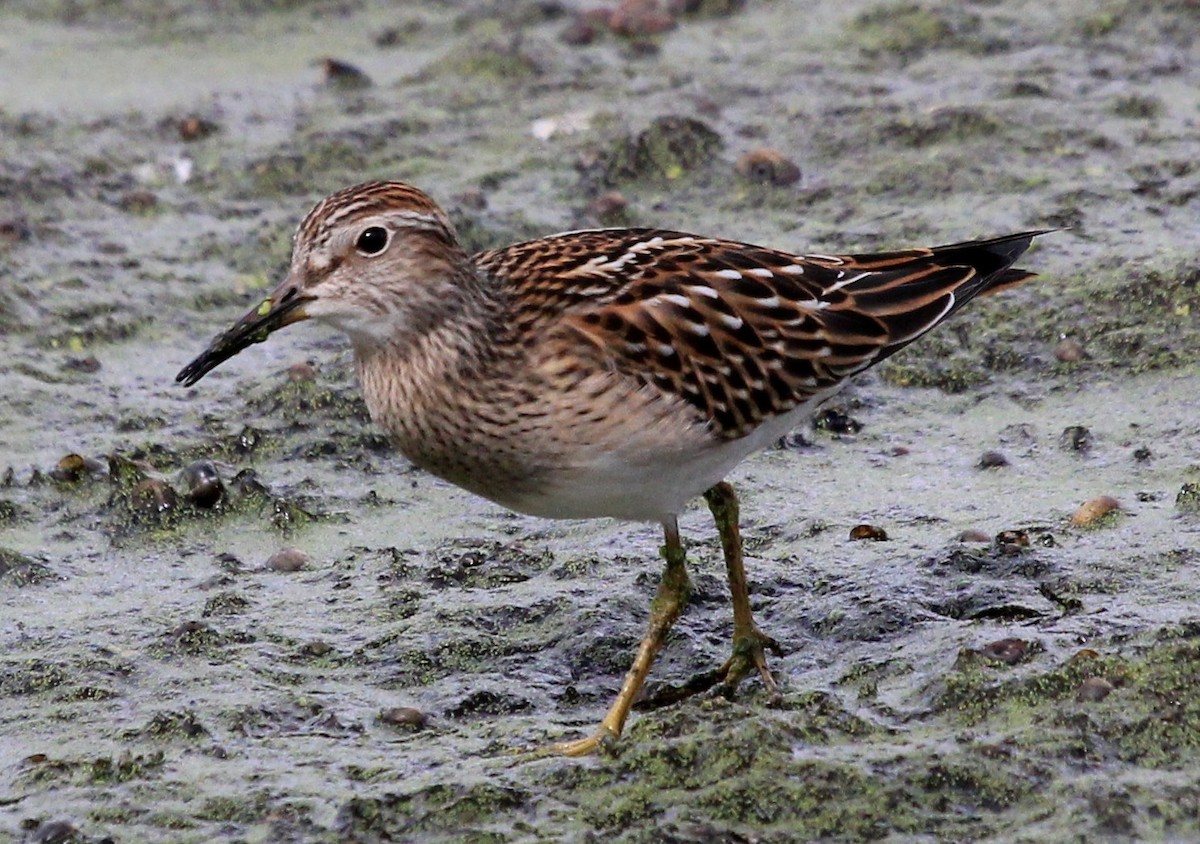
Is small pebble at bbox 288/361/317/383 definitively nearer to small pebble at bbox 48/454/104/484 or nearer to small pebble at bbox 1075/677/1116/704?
small pebble at bbox 48/454/104/484

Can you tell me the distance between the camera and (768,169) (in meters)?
11.1

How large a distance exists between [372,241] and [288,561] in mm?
1956

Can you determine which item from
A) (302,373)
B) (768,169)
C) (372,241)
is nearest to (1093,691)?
(372,241)

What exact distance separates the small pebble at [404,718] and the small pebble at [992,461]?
297 centimetres

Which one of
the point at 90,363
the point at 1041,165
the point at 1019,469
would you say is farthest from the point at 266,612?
the point at 1041,165

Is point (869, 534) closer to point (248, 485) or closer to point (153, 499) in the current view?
point (248, 485)

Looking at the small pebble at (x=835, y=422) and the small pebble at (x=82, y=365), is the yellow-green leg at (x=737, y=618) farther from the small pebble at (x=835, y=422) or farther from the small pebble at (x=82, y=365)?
the small pebble at (x=82, y=365)

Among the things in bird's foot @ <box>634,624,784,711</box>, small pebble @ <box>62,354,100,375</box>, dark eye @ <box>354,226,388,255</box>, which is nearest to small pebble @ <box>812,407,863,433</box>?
bird's foot @ <box>634,624,784,711</box>

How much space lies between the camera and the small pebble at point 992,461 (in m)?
8.30

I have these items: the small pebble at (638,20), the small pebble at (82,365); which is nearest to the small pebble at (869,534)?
the small pebble at (82,365)

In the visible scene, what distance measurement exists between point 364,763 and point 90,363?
403 cm

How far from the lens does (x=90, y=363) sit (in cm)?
957

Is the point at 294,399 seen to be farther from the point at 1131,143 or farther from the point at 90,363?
the point at 1131,143

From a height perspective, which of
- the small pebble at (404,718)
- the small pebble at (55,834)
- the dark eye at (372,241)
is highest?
the dark eye at (372,241)
